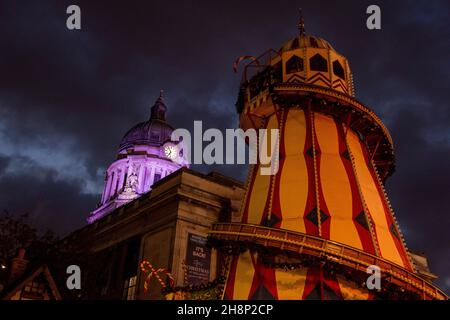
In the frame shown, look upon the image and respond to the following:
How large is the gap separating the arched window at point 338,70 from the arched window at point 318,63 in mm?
779

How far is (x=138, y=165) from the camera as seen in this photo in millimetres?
76000

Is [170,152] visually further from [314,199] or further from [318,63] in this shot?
[314,199]

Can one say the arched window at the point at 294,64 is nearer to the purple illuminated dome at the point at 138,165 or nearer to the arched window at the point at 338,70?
the arched window at the point at 338,70

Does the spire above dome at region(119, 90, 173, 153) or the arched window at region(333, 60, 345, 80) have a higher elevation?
the spire above dome at region(119, 90, 173, 153)

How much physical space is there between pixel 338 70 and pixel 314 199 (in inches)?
425

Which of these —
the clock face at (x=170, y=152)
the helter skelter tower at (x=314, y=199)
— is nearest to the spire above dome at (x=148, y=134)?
the clock face at (x=170, y=152)

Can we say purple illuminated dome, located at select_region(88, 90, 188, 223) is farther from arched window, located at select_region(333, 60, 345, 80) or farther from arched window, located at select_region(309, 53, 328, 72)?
arched window, located at select_region(333, 60, 345, 80)

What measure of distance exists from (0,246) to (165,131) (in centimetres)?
5227

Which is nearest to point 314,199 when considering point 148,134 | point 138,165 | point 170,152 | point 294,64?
point 294,64

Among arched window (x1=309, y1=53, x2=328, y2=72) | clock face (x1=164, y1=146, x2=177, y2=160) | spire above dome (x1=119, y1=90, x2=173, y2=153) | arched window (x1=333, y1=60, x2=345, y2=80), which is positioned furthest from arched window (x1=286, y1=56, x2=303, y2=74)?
spire above dome (x1=119, y1=90, x2=173, y2=153)

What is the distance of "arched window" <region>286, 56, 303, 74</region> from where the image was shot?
2867 centimetres

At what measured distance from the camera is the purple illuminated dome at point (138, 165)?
2854 inches
